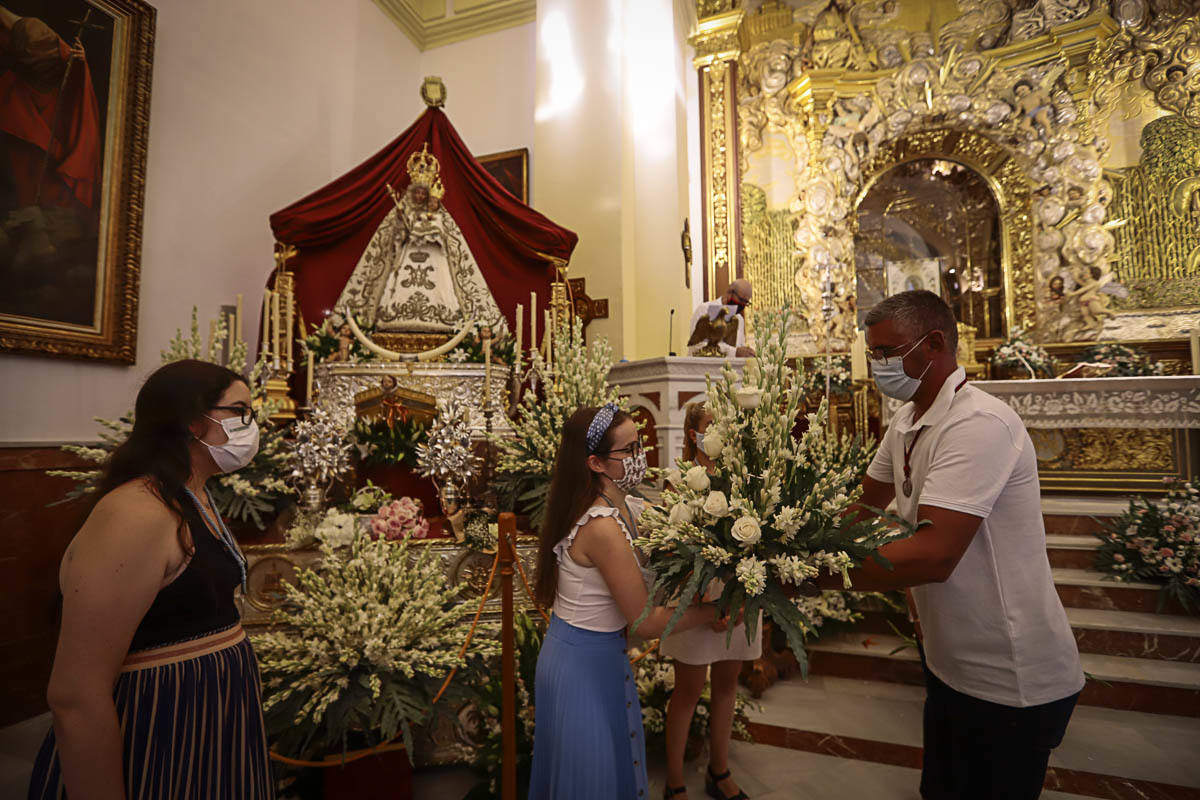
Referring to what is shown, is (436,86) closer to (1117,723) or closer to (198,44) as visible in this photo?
(198,44)

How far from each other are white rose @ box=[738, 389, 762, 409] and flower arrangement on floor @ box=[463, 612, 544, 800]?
1.79 metres

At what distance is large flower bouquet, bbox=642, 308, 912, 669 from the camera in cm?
157

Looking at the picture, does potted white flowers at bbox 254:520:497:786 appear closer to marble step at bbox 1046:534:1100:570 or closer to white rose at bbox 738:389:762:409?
white rose at bbox 738:389:762:409

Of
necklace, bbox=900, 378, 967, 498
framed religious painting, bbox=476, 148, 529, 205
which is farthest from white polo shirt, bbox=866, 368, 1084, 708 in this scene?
framed religious painting, bbox=476, 148, 529, 205

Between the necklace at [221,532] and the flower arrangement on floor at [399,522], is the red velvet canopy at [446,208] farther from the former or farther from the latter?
the necklace at [221,532]

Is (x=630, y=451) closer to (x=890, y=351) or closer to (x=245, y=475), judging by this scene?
(x=890, y=351)

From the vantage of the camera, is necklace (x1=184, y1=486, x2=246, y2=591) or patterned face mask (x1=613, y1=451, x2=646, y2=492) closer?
necklace (x1=184, y1=486, x2=246, y2=591)

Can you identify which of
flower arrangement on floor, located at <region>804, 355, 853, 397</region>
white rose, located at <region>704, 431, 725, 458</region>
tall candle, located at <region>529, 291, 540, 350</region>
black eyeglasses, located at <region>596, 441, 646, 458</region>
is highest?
tall candle, located at <region>529, 291, 540, 350</region>

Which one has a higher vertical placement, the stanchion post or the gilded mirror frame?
the gilded mirror frame

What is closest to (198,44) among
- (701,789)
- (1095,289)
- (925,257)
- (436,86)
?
(436,86)

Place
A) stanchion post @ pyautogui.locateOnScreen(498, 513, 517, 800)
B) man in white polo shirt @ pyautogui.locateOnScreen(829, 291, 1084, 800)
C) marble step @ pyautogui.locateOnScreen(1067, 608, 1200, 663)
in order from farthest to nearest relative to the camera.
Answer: marble step @ pyautogui.locateOnScreen(1067, 608, 1200, 663)
stanchion post @ pyautogui.locateOnScreen(498, 513, 517, 800)
man in white polo shirt @ pyautogui.locateOnScreen(829, 291, 1084, 800)

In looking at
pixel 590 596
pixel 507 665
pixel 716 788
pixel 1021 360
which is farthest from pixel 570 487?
pixel 1021 360

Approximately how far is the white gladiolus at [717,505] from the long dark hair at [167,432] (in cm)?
137

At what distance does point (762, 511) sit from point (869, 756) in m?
2.57
